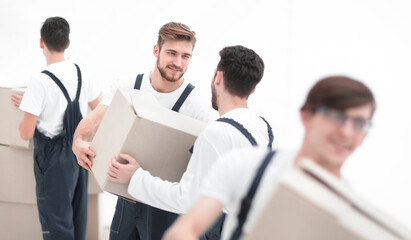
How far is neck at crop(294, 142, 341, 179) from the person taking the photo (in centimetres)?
77

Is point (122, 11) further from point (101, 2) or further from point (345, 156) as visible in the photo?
point (345, 156)

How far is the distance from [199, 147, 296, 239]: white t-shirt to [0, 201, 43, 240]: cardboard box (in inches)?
74.4

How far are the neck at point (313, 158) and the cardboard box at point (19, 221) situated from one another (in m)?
1.99

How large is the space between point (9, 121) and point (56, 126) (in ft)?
1.03

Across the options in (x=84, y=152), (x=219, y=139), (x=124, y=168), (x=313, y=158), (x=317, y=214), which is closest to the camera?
(x=317, y=214)

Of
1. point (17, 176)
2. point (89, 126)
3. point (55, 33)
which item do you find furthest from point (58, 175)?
point (55, 33)

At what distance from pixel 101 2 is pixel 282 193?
269 centimetres

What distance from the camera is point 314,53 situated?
9.91 feet

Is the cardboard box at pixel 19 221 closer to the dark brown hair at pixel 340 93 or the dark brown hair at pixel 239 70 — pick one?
the dark brown hair at pixel 239 70

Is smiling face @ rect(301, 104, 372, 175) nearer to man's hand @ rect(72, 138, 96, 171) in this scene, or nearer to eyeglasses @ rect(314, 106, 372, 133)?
eyeglasses @ rect(314, 106, 372, 133)

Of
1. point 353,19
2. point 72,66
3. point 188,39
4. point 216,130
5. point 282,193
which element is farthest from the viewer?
point 353,19

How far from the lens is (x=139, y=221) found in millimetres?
1616

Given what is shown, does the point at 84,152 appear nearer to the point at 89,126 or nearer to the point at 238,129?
the point at 89,126


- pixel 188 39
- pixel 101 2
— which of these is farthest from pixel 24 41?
pixel 188 39
